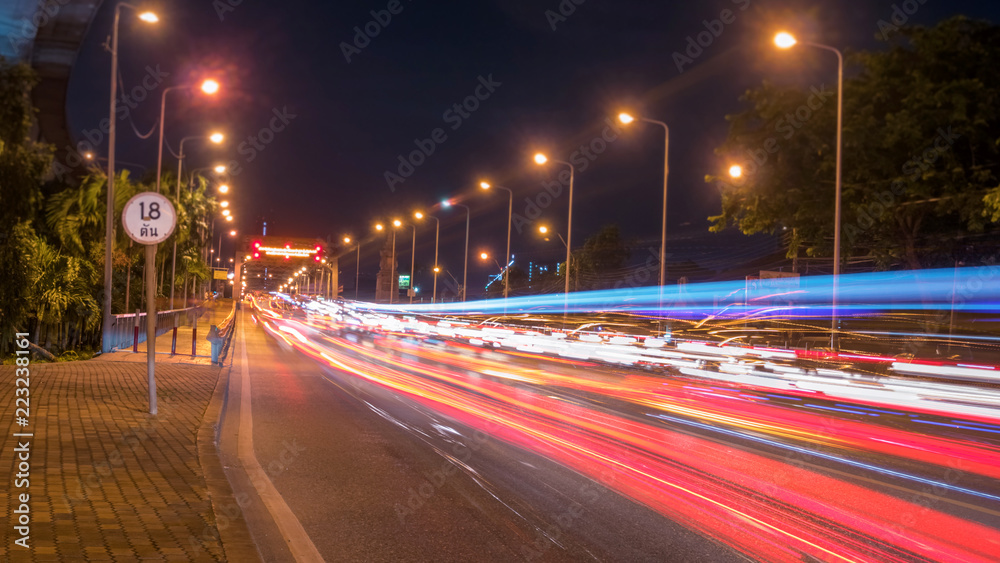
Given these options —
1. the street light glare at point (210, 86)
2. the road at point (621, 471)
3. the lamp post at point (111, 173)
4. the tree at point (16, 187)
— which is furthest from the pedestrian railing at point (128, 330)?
the road at point (621, 471)

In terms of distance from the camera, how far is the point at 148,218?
10227 millimetres

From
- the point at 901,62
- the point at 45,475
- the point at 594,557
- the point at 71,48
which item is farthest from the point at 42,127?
the point at 901,62

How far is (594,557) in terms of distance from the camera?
559 cm

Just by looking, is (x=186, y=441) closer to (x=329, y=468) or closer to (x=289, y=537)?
(x=329, y=468)

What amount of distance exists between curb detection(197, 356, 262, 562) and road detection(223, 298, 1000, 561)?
0.23 m

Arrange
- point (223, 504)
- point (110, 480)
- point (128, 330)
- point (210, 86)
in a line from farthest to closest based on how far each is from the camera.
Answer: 1. point (128, 330)
2. point (210, 86)
3. point (110, 480)
4. point (223, 504)

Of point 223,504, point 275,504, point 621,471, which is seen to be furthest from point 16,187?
point 621,471

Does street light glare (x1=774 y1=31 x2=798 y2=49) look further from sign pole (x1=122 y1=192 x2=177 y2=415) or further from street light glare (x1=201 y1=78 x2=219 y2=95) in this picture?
sign pole (x1=122 y1=192 x2=177 y2=415)

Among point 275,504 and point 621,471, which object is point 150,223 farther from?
point 621,471

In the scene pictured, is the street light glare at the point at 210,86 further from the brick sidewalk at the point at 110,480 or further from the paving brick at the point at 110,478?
the brick sidewalk at the point at 110,480

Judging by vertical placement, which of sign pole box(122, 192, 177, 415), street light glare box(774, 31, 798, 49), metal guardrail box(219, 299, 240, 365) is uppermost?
street light glare box(774, 31, 798, 49)

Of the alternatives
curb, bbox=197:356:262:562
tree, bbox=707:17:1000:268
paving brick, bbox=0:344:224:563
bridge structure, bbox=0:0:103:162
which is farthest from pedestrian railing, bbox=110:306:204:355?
tree, bbox=707:17:1000:268

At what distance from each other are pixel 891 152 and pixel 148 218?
26161mm

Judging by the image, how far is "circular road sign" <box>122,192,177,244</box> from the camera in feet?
33.2
